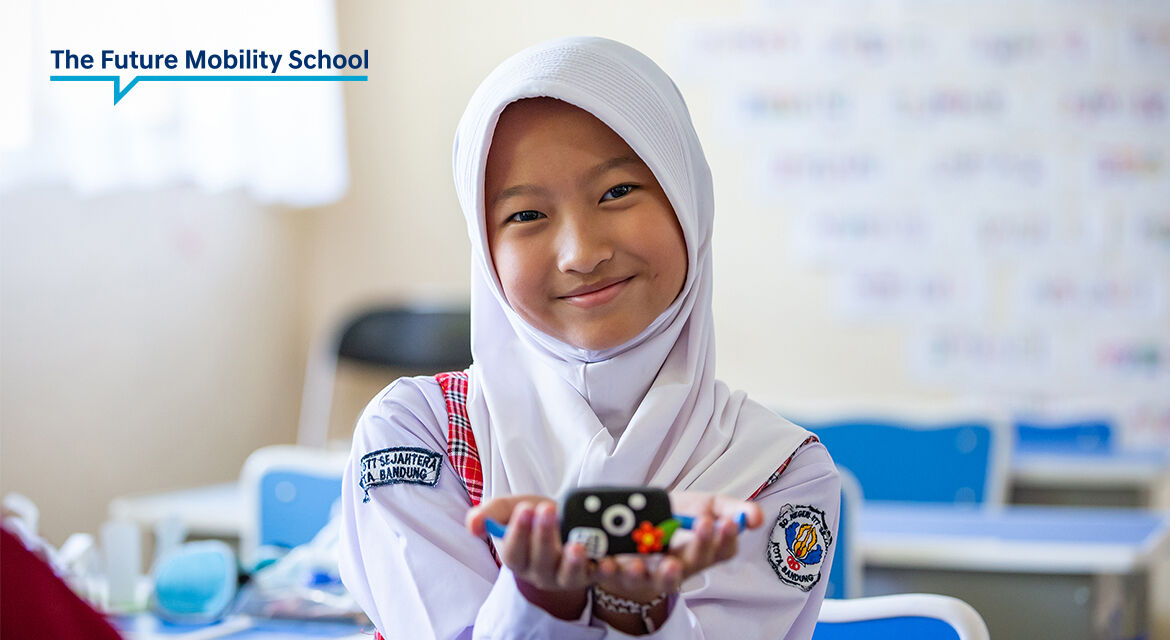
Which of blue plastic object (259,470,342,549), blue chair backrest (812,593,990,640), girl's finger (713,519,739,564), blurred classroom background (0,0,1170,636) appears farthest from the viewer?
blurred classroom background (0,0,1170,636)

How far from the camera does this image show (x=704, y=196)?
101 centimetres

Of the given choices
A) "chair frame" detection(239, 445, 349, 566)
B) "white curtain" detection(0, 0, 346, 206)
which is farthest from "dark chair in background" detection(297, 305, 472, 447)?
"chair frame" detection(239, 445, 349, 566)

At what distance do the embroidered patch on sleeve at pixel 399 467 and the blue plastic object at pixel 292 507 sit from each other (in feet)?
3.94

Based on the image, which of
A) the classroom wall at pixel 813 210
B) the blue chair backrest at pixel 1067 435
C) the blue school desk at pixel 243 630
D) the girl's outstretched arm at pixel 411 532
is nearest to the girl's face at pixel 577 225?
the girl's outstretched arm at pixel 411 532

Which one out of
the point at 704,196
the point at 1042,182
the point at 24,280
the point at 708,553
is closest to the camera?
the point at 708,553

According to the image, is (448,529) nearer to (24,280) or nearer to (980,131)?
(24,280)

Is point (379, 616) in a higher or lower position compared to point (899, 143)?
lower

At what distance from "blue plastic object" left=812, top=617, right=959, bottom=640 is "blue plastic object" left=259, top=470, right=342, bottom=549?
111 centimetres

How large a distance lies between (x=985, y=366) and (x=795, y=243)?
0.70m

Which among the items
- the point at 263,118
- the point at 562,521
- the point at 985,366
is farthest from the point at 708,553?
the point at 985,366

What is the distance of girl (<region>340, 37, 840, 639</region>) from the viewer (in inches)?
34.4

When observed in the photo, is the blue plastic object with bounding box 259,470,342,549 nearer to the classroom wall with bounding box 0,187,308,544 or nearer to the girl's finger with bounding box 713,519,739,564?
the classroom wall with bounding box 0,187,308,544

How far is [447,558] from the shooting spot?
86 centimetres

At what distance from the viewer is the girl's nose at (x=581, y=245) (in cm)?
87
